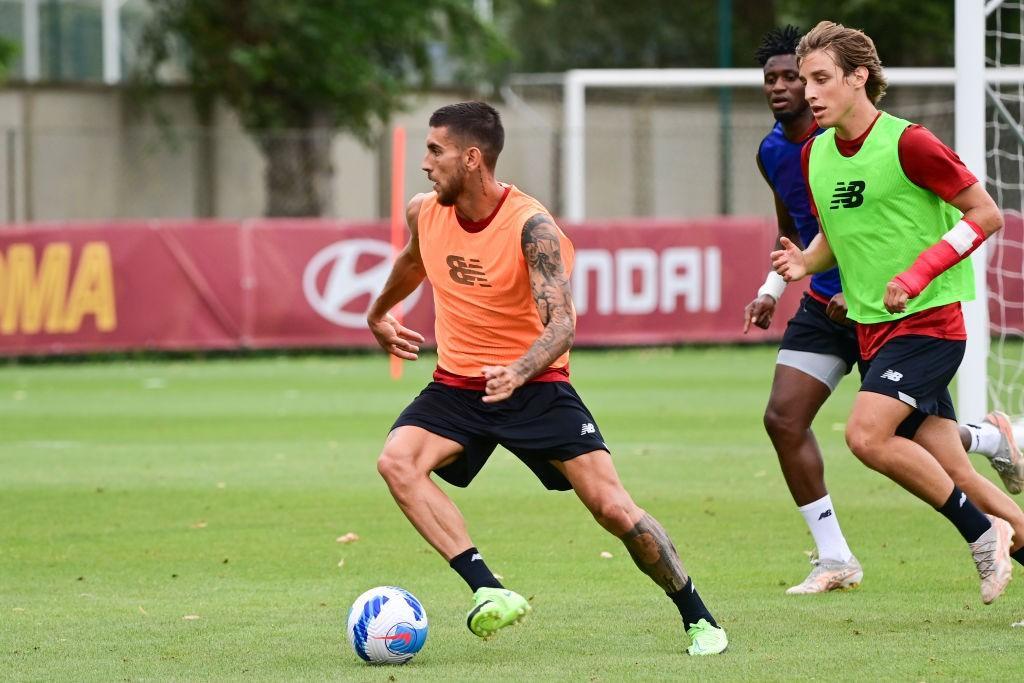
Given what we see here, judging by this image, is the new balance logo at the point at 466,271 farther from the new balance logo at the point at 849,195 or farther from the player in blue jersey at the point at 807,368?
the player in blue jersey at the point at 807,368

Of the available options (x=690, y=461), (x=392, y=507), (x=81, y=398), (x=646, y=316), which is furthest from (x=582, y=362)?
(x=392, y=507)

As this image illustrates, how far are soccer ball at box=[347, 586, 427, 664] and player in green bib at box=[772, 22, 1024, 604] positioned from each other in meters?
1.83

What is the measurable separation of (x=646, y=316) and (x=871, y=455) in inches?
621

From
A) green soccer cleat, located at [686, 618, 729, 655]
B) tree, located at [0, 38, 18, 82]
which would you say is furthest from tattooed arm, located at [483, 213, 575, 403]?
tree, located at [0, 38, 18, 82]

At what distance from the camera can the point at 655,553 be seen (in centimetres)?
614

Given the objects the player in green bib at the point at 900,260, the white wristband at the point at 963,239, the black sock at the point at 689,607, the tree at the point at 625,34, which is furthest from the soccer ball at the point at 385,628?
the tree at the point at 625,34

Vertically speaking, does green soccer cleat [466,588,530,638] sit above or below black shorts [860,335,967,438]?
below

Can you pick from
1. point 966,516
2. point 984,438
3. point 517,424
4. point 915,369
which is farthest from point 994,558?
point 517,424

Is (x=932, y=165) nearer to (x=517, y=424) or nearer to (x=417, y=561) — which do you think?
(x=517, y=424)

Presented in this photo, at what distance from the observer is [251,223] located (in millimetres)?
21344

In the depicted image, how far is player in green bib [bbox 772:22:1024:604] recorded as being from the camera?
6469 millimetres

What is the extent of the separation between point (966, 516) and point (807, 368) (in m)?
1.34

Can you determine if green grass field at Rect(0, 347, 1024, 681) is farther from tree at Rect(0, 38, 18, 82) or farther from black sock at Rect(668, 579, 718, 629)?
tree at Rect(0, 38, 18, 82)

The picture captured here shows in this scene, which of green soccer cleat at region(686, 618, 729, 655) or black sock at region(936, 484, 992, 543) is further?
black sock at region(936, 484, 992, 543)
